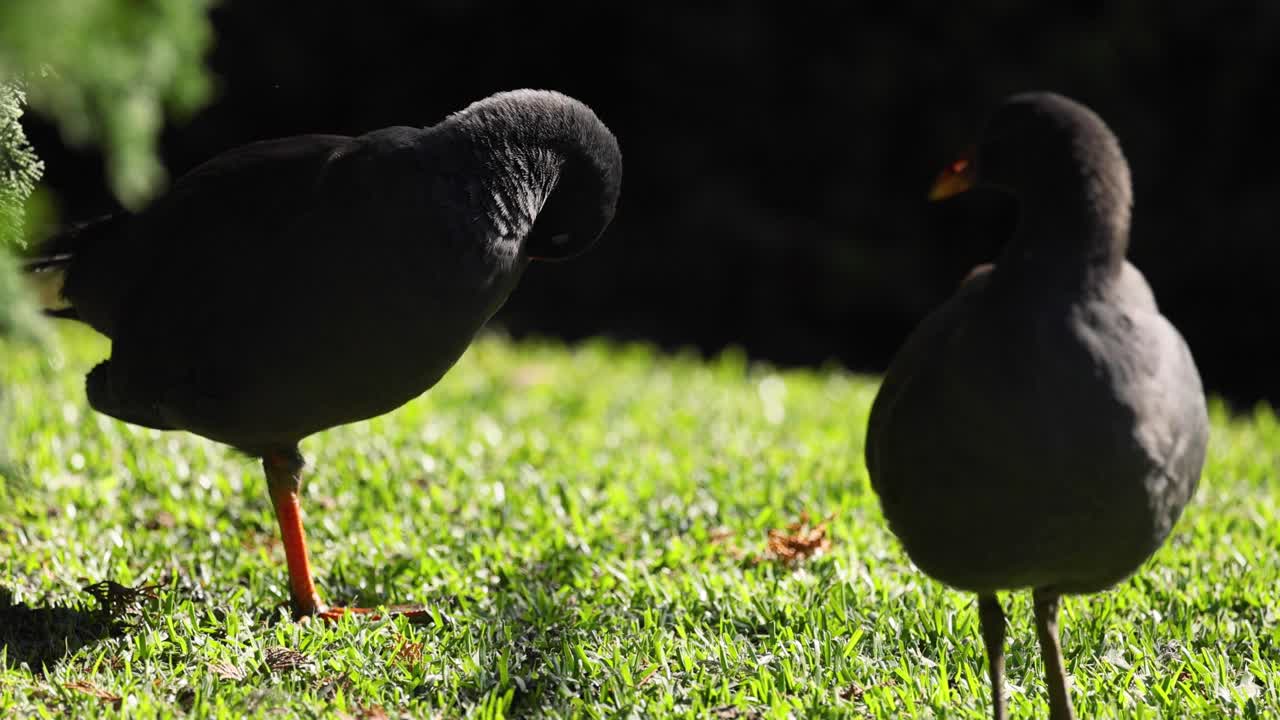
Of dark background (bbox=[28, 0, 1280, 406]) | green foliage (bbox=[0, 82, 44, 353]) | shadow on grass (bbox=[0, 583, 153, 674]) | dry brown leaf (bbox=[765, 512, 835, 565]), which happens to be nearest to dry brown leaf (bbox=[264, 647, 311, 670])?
shadow on grass (bbox=[0, 583, 153, 674])

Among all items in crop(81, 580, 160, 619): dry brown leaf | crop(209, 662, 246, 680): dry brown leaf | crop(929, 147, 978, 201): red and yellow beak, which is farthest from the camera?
crop(81, 580, 160, 619): dry brown leaf

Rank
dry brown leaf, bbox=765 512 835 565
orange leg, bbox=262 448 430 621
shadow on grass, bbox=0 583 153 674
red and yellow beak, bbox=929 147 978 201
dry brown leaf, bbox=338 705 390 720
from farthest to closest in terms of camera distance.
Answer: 1. dry brown leaf, bbox=765 512 835 565
2. orange leg, bbox=262 448 430 621
3. shadow on grass, bbox=0 583 153 674
4. dry brown leaf, bbox=338 705 390 720
5. red and yellow beak, bbox=929 147 978 201

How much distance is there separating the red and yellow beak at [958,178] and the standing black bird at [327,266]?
3.57 ft

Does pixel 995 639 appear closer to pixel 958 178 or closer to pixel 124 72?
pixel 958 178

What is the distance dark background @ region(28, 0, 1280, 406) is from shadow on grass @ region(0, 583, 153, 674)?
6616 millimetres

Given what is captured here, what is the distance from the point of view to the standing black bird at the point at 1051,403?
2.47 m

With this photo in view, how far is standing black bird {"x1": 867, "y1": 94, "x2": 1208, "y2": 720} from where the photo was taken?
2467 millimetres

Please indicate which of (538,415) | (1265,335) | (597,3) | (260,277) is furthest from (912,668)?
(597,3)

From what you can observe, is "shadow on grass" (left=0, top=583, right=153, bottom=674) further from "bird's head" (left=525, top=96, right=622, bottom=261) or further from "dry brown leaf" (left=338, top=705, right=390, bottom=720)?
"bird's head" (left=525, top=96, right=622, bottom=261)

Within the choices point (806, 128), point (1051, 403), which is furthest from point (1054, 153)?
point (806, 128)

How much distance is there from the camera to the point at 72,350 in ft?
23.3

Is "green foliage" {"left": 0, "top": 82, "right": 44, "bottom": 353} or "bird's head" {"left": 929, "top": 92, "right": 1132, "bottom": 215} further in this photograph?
"bird's head" {"left": 929, "top": 92, "right": 1132, "bottom": 215}

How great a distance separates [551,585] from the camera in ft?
13.4

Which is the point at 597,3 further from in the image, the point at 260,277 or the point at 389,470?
the point at 260,277
